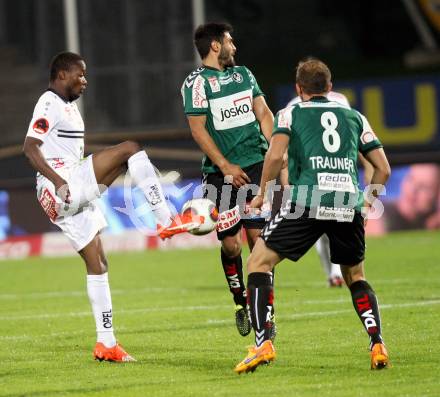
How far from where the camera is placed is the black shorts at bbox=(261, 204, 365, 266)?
7.68m

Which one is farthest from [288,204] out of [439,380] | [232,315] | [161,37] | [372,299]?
[161,37]

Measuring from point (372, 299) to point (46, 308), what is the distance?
19.3 ft

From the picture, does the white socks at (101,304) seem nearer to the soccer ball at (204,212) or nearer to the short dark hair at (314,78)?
the soccer ball at (204,212)

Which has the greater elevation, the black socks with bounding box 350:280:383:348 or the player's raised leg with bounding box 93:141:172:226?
the player's raised leg with bounding box 93:141:172:226

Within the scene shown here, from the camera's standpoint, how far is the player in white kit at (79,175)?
8.56 m

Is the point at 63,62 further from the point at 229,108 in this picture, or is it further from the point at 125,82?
the point at 125,82

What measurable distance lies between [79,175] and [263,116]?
1594 mm

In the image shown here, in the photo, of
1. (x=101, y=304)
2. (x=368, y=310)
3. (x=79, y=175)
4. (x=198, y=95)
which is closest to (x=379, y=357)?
(x=368, y=310)

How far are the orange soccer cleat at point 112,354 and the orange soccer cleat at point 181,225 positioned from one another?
0.89 m

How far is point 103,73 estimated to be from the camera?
77.9 ft

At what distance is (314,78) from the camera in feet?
25.3

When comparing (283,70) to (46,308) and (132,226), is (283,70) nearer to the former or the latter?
(132,226)

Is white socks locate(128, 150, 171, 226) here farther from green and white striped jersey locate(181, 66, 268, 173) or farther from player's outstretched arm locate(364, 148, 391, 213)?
player's outstretched arm locate(364, 148, 391, 213)

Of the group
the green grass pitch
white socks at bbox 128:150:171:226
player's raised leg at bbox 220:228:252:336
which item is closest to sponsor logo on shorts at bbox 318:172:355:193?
the green grass pitch
